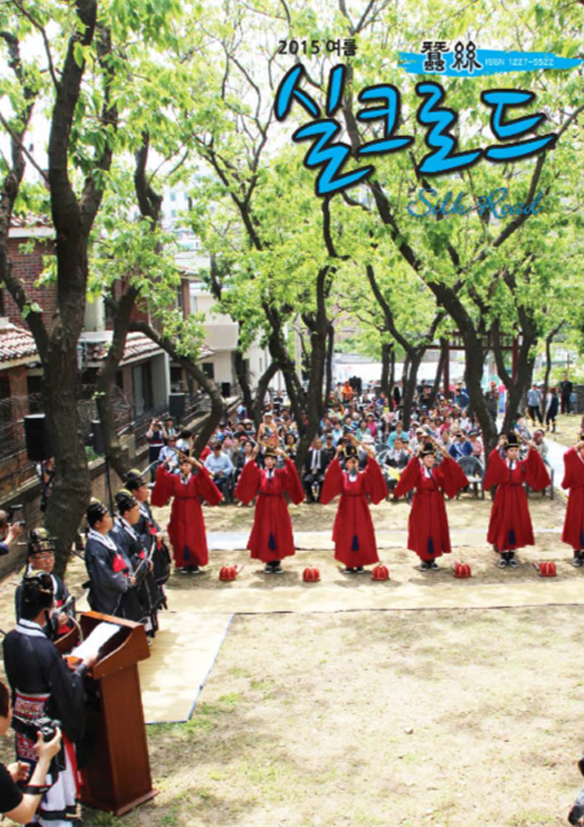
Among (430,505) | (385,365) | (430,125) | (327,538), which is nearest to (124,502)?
(430,505)

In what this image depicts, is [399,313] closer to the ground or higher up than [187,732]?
higher up

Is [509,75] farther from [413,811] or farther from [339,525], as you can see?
[413,811]

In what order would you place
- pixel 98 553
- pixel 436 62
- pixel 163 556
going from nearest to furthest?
pixel 98 553
pixel 163 556
pixel 436 62

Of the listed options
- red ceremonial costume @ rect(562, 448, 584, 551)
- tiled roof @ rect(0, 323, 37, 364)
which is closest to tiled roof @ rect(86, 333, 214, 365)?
tiled roof @ rect(0, 323, 37, 364)

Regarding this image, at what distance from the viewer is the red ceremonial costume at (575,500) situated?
1173cm

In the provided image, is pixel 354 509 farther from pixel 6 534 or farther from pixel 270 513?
pixel 6 534

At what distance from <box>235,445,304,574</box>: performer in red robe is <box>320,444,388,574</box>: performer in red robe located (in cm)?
64

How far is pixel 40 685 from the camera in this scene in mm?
5043

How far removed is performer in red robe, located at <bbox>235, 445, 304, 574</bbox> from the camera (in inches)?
472

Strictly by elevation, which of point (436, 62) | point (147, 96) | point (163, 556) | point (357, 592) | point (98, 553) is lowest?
point (357, 592)

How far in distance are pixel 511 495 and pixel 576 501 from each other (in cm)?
91

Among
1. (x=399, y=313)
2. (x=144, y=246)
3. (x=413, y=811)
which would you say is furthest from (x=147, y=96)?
(x=399, y=313)

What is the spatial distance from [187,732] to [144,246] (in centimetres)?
857

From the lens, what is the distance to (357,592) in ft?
35.9
